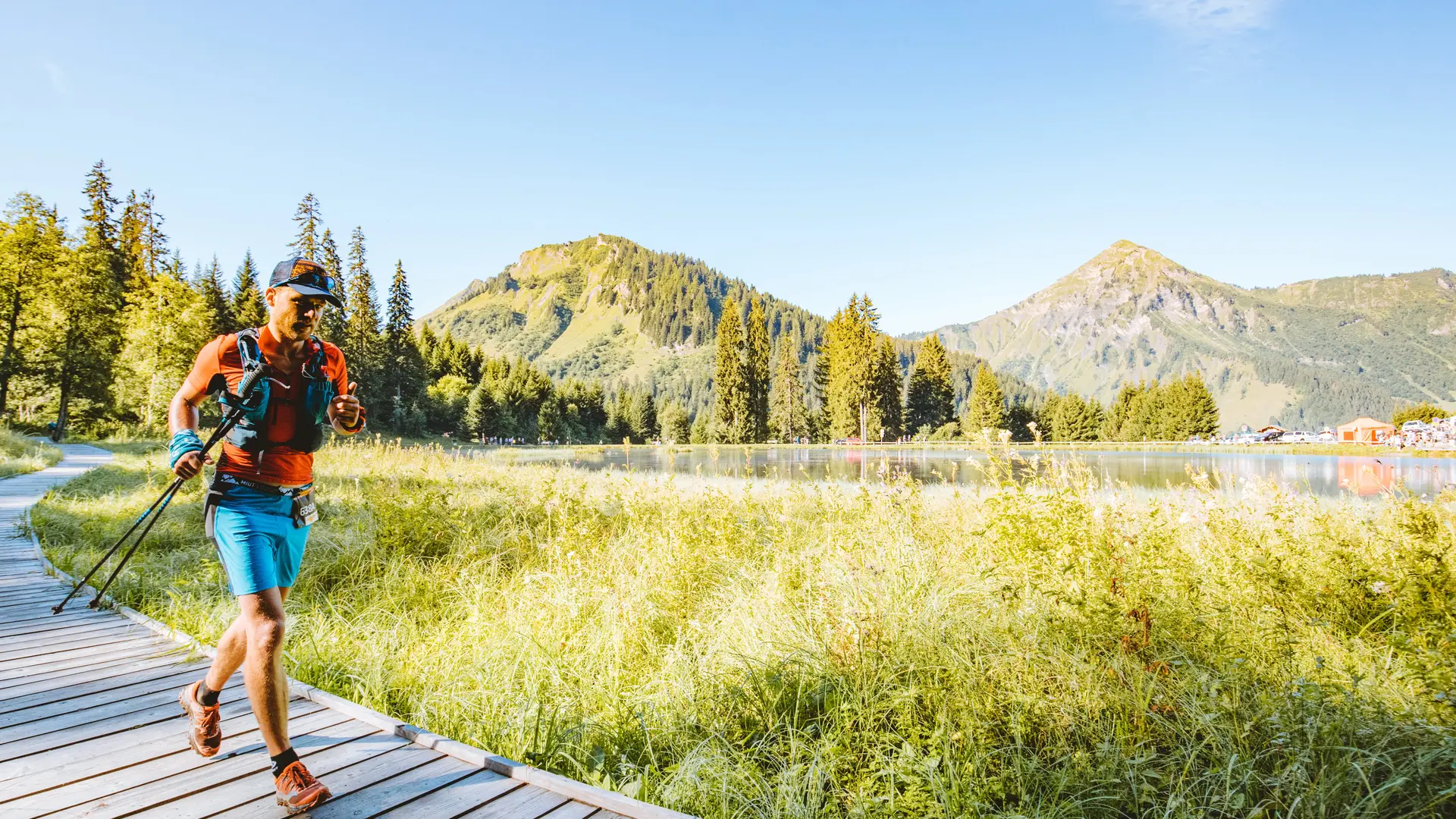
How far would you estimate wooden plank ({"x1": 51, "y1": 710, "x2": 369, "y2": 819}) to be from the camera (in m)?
2.35

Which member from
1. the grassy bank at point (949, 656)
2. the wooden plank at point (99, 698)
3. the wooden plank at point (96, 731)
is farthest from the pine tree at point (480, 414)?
the wooden plank at point (96, 731)

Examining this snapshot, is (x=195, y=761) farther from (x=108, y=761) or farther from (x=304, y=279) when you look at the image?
(x=304, y=279)

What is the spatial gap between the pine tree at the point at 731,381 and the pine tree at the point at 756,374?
0.62 metres

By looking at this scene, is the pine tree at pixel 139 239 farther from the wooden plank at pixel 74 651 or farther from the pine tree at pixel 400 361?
the wooden plank at pixel 74 651

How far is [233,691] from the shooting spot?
348 cm

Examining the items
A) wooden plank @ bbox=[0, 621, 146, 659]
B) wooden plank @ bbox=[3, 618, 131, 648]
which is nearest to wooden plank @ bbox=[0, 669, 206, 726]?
wooden plank @ bbox=[0, 621, 146, 659]

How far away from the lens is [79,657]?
406cm

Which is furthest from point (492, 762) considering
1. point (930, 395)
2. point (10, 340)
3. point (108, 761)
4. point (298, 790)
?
point (930, 395)

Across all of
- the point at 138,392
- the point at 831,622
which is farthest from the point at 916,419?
the point at 831,622

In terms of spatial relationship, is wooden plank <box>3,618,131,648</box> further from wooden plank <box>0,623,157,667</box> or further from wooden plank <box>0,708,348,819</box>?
wooden plank <box>0,708,348,819</box>

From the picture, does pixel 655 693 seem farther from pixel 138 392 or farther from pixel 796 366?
pixel 796 366

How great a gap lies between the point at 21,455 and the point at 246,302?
29992 mm

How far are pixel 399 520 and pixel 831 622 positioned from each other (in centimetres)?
570

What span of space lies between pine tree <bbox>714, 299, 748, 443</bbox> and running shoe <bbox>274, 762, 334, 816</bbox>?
5813 cm
